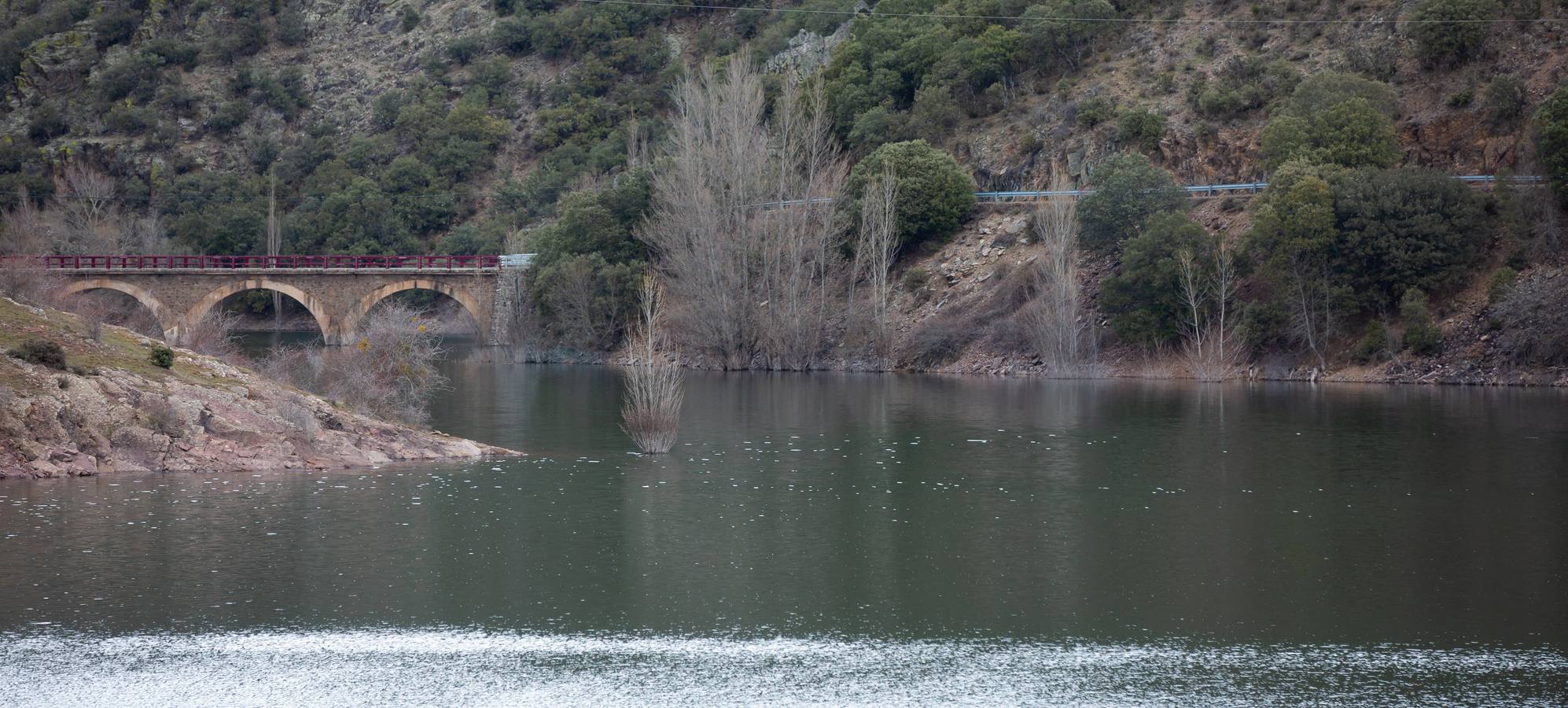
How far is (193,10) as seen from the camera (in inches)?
5359

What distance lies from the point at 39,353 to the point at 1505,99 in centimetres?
5981

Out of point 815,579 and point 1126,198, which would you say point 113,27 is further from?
point 815,579

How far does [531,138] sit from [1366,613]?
108004 millimetres

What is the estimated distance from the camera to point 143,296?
82000mm

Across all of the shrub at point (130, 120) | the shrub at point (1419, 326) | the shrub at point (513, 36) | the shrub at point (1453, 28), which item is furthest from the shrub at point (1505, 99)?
the shrub at point (130, 120)

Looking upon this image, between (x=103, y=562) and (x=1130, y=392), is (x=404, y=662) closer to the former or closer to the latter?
(x=103, y=562)

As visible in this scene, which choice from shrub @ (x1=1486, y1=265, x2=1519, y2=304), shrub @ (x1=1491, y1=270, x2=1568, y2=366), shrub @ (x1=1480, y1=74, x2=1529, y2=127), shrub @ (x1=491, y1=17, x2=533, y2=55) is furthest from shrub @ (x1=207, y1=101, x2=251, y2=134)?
shrub @ (x1=1491, y1=270, x2=1568, y2=366)

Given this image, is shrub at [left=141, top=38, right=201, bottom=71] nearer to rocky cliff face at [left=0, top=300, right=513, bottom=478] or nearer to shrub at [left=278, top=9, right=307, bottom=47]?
shrub at [left=278, top=9, right=307, bottom=47]

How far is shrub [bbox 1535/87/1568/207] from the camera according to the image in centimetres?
5338

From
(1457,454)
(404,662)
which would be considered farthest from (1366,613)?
(1457,454)

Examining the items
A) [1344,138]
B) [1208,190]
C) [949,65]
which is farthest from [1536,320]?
[949,65]

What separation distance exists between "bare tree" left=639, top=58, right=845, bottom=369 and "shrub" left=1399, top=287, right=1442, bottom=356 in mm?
27439

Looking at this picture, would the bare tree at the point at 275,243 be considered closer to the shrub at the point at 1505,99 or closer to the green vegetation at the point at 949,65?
the green vegetation at the point at 949,65

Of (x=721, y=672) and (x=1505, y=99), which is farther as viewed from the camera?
(x=1505, y=99)
